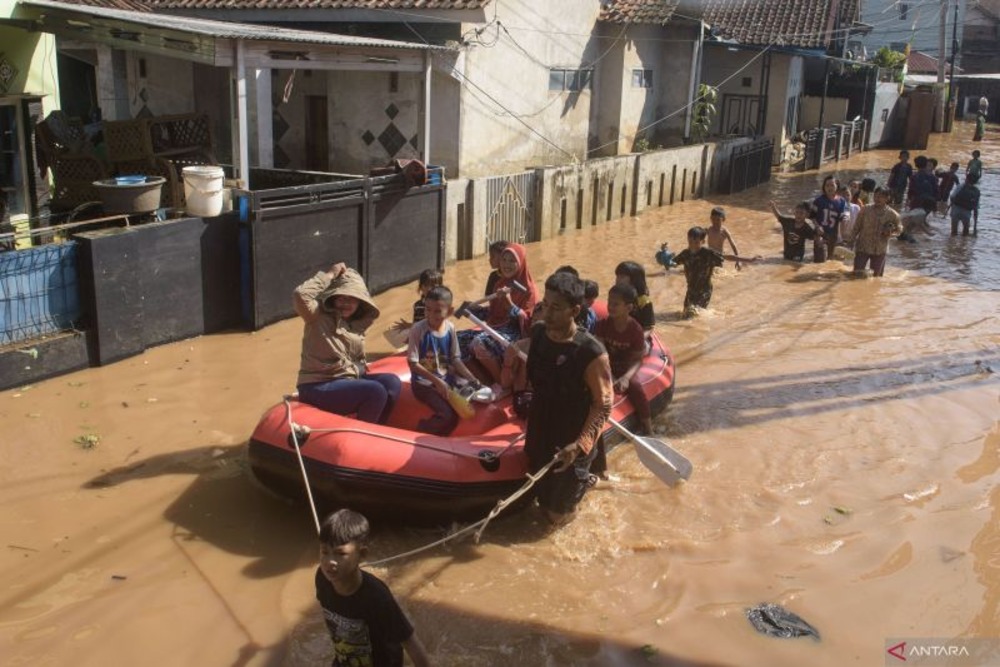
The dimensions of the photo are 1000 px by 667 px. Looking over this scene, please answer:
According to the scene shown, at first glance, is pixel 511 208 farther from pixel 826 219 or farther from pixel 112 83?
pixel 112 83

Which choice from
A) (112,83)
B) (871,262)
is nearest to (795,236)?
(871,262)

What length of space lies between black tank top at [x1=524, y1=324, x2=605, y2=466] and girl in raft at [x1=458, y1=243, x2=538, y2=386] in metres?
1.48

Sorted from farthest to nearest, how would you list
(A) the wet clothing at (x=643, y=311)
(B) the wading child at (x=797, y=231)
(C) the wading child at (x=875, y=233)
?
(B) the wading child at (x=797, y=231) < (C) the wading child at (x=875, y=233) < (A) the wet clothing at (x=643, y=311)

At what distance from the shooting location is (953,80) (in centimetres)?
3772

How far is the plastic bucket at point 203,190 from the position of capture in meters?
9.40

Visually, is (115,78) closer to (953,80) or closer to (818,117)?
(818,117)

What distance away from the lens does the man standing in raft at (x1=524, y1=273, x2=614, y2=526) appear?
5395 mm

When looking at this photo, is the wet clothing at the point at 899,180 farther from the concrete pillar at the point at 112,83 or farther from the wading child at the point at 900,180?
the concrete pillar at the point at 112,83

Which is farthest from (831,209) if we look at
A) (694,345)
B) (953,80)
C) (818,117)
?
(953,80)

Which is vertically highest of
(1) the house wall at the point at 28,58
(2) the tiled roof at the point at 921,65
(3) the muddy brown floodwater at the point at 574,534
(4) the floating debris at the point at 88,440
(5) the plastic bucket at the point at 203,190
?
(2) the tiled roof at the point at 921,65

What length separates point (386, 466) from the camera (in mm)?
5746

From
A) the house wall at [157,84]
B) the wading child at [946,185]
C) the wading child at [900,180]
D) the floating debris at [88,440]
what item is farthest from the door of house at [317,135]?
the wading child at [946,185]

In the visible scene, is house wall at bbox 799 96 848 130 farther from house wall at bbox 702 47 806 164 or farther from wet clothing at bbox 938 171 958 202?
wet clothing at bbox 938 171 958 202

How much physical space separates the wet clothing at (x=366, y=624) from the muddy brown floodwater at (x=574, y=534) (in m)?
1.19
